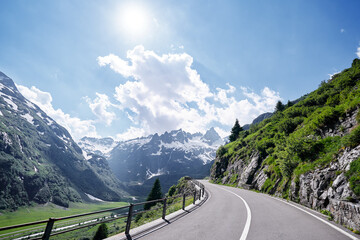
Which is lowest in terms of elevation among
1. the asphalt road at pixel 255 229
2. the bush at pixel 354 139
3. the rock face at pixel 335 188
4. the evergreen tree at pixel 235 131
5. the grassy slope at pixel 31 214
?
the grassy slope at pixel 31 214

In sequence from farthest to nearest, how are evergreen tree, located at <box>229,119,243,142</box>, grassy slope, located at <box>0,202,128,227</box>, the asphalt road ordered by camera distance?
grassy slope, located at <box>0,202,128,227</box>, evergreen tree, located at <box>229,119,243,142</box>, the asphalt road

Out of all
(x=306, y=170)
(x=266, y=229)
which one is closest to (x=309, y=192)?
(x=306, y=170)

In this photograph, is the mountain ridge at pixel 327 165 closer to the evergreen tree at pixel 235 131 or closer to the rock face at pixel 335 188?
the rock face at pixel 335 188

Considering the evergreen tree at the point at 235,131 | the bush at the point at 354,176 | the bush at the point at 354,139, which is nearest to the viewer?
the bush at the point at 354,176

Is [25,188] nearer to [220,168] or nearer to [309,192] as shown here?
[220,168]

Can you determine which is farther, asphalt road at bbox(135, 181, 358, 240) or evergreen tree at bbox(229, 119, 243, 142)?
evergreen tree at bbox(229, 119, 243, 142)

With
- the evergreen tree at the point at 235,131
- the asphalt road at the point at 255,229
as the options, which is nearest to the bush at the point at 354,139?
the asphalt road at the point at 255,229

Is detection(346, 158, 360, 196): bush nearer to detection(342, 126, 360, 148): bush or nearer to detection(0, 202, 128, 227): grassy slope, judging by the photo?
detection(342, 126, 360, 148): bush

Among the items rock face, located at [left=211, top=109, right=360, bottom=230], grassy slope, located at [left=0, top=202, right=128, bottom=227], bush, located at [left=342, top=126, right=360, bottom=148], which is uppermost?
bush, located at [left=342, top=126, right=360, bottom=148]

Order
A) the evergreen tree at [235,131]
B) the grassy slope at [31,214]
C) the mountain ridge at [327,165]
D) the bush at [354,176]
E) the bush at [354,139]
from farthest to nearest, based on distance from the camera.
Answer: the grassy slope at [31,214] → the evergreen tree at [235,131] → the bush at [354,139] → the mountain ridge at [327,165] → the bush at [354,176]

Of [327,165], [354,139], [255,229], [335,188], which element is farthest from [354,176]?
[255,229]

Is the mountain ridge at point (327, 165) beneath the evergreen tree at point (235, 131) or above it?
beneath

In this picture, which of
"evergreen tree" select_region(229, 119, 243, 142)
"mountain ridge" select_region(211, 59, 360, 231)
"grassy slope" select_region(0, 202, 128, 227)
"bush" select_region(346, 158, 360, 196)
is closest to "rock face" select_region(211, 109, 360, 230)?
"mountain ridge" select_region(211, 59, 360, 231)

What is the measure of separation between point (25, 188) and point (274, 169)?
256082 millimetres
